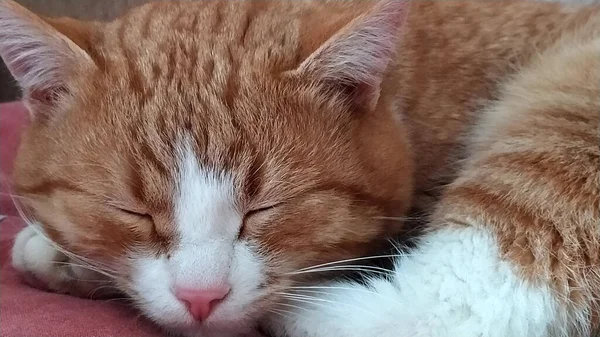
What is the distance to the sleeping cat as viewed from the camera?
Result: 3.34 feet

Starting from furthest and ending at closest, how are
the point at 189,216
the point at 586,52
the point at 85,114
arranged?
the point at 586,52
the point at 85,114
the point at 189,216

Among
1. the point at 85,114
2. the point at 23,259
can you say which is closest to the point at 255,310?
the point at 85,114

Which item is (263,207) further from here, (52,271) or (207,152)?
(52,271)

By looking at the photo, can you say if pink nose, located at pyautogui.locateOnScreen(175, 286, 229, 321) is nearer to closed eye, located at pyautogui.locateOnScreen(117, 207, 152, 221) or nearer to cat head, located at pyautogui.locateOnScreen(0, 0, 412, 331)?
cat head, located at pyautogui.locateOnScreen(0, 0, 412, 331)

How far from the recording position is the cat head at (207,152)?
102 cm

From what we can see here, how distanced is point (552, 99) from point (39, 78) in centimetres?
91

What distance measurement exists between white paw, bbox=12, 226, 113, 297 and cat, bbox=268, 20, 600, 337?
1.17ft

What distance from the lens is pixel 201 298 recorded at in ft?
3.22

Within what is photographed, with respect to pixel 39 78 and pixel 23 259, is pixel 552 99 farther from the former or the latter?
pixel 23 259

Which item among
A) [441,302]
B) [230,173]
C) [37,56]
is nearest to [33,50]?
[37,56]

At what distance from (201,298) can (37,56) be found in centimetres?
49

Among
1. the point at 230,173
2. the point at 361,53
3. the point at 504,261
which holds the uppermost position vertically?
the point at 361,53

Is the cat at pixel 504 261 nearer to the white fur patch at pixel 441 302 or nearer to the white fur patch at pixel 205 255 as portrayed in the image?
the white fur patch at pixel 441 302

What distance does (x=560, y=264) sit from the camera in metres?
1.04
